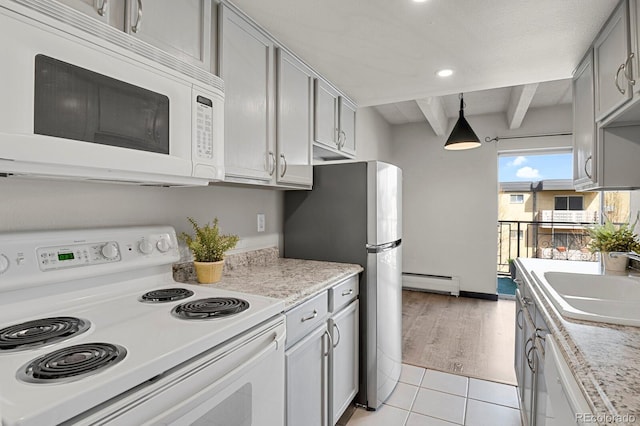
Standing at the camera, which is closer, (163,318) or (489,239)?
(163,318)

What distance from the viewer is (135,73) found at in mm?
1039

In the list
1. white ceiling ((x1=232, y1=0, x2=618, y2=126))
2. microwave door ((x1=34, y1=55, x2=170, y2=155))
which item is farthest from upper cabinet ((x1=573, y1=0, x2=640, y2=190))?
microwave door ((x1=34, y1=55, x2=170, y2=155))

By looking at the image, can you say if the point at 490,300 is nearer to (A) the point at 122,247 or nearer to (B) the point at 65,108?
(A) the point at 122,247

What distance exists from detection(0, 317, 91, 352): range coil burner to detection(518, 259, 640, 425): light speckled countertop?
1.24m

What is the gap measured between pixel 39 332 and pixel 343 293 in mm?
1335

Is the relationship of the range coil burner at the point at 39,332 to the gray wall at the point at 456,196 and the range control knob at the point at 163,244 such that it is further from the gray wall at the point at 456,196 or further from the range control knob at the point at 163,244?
the gray wall at the point at 456,196

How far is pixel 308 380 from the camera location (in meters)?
1.57

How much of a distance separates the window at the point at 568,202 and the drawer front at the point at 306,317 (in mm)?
4747

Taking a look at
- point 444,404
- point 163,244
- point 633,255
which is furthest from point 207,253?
point 633,255

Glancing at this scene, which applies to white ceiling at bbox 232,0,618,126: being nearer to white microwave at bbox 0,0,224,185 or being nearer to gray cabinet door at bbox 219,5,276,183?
gray cabinet door at bbox 219,5,276,183

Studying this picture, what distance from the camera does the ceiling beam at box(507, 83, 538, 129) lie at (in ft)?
10.3

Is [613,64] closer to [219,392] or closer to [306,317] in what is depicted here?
[306,317]

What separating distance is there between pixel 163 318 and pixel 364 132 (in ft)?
11.2

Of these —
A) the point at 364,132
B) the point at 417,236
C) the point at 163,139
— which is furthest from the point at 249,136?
the point at 417,236
